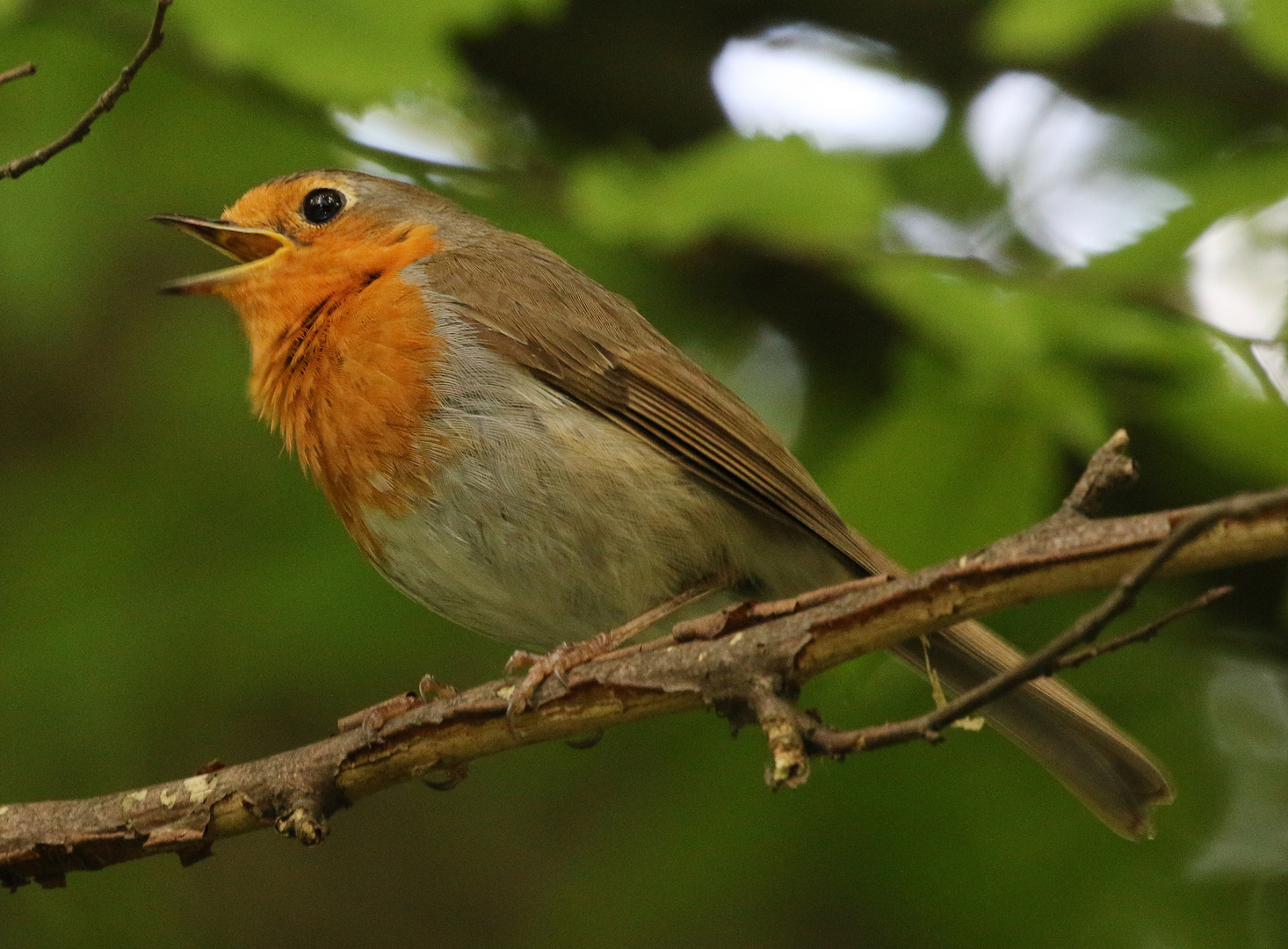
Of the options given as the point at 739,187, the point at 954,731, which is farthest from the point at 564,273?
the point at 954,731

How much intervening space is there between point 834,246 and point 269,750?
12.1 feet

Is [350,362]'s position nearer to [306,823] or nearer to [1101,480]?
[306,823]

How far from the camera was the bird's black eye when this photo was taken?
4945mm

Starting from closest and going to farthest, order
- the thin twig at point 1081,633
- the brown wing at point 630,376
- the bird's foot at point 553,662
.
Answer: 1. the thin twig at point 1081,633
2. the bird's foot at point 553,662
3. the brown wing at point 630,376

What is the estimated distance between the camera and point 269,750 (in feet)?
20.9

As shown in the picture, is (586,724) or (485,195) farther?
(485,195)

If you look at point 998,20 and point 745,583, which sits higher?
point 998,20

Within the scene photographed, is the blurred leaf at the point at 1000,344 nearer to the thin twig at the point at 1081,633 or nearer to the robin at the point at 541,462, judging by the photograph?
the robin at the point at 541,462

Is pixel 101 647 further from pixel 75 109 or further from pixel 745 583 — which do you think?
pixel 745 583

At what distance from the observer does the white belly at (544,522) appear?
13.2 ft

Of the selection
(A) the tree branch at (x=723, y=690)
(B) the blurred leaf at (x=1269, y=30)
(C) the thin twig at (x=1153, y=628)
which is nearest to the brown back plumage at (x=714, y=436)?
(A) the tree branch at (x=723, y=690)

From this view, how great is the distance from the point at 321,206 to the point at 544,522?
1.65 m

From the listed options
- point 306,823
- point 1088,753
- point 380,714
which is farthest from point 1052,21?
point 306,823

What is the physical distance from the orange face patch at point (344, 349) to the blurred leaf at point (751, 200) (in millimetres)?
672
